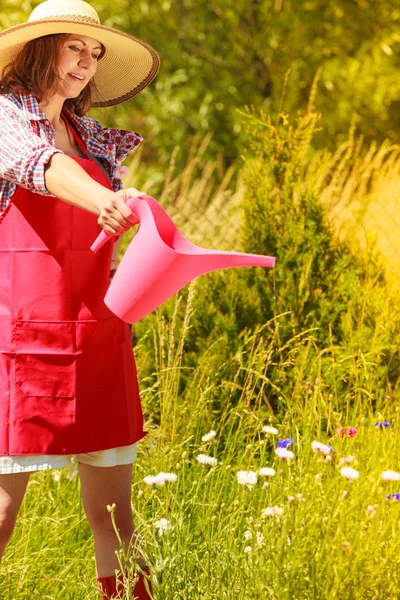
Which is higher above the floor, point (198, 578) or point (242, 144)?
point (242, 144)

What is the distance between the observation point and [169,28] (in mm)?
9781

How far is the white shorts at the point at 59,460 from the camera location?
2273 millimetres

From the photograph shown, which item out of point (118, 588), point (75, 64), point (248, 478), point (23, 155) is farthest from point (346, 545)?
point (75, 64)

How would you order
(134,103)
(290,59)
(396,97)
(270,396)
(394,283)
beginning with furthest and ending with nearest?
(134,103) → (290,59) → (396,97) → (394,283) → (270,396)

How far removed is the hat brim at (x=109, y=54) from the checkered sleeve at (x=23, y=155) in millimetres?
233

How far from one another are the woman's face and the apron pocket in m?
0.59

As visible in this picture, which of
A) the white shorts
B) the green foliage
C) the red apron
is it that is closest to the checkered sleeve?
the red apron

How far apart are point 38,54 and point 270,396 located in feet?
6.20

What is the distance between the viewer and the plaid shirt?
6.98 feet

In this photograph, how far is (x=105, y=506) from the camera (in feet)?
7.92

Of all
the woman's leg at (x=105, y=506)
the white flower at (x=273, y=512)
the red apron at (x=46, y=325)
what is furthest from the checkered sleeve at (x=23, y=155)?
the white flower at (x=273, y=512)

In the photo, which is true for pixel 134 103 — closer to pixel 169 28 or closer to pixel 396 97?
pixel 169 28

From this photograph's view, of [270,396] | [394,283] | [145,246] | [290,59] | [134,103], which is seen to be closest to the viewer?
[145,246]

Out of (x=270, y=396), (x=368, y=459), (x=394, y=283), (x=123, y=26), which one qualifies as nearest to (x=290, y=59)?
(x=123, y=26)
